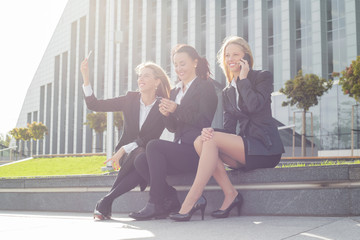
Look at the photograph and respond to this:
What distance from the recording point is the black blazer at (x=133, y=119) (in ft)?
15.0

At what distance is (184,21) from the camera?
3869 cm

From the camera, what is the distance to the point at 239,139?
3895mm

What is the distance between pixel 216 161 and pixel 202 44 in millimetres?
33422

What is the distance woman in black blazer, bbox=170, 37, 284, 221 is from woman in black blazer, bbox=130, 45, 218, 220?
263 mm

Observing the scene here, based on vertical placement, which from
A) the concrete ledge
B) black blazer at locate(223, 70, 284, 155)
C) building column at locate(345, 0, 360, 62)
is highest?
building column at locate(345, 0, 360, 62)

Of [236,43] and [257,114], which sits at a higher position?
[236,43]

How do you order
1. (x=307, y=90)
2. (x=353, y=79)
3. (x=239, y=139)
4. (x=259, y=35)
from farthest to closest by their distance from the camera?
(x=259, y=35), (x=307, y=90), (x=353, y=79), (x=239, y=139)

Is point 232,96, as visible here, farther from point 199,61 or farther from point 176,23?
point 176,23

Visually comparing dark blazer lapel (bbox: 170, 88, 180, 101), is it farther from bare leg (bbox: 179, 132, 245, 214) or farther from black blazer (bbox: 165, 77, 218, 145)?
bare leg (bbox: 179, 132, 245, 214)

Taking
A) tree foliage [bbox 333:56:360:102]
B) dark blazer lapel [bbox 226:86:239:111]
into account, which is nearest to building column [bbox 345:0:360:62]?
tree foliage [bbox 333:56:360:102]

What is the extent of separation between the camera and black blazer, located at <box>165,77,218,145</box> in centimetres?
422

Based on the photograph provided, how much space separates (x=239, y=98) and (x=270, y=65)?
2830 cm

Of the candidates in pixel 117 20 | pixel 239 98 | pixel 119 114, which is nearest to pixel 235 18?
pixel 119 114

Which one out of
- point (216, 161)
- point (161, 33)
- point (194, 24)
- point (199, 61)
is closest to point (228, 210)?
point (216, 161)
